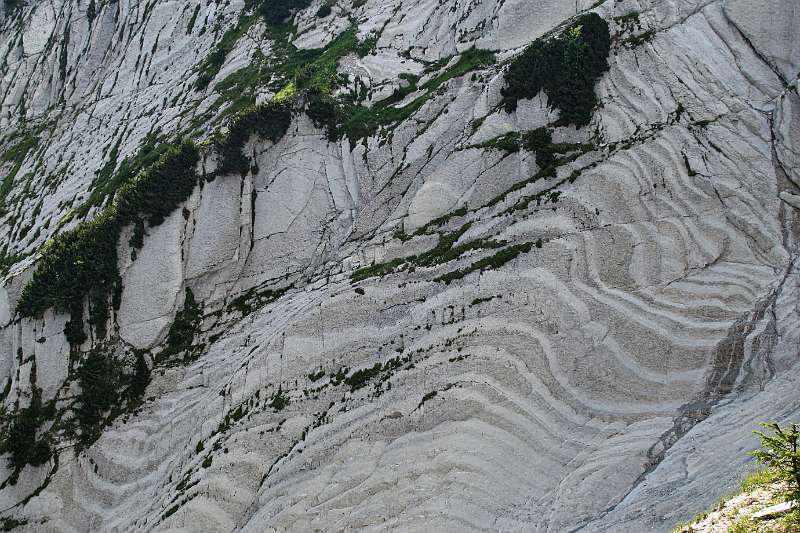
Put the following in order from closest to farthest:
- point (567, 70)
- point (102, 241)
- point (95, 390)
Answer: point (95, 390), point (567, 70), point (102, 241)

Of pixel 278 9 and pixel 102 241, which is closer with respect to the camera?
pixel 102 241

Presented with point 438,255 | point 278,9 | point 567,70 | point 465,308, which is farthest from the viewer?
point 278,9

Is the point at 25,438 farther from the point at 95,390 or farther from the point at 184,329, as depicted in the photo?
the point at 184,329

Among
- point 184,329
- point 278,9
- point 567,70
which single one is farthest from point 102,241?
point 567,70

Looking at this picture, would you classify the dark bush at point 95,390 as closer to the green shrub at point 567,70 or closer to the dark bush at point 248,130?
the dark bush at point 248,130

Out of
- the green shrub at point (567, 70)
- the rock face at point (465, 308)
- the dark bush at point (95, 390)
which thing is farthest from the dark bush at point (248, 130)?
the green shrub at point (567, 70)

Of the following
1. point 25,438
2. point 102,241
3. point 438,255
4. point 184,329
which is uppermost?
point 102,241

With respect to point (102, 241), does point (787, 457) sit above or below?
below
